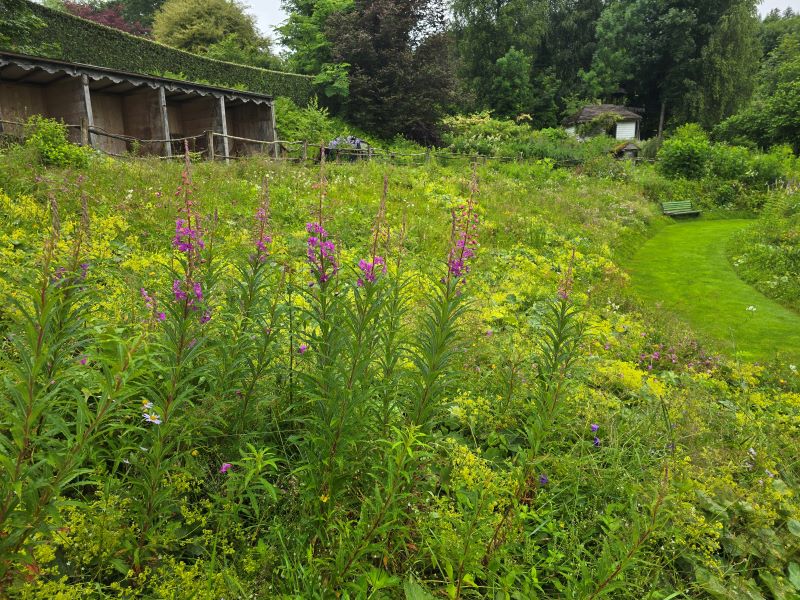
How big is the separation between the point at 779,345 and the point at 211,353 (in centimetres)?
792

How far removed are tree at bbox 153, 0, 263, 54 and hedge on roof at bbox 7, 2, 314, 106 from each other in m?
5.98

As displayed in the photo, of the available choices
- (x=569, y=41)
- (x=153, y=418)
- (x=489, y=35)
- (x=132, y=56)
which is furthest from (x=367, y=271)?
(x=569, y=41)

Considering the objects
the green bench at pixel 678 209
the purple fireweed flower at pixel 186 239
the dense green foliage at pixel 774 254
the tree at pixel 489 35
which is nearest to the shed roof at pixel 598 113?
the tree at pixel 489 35

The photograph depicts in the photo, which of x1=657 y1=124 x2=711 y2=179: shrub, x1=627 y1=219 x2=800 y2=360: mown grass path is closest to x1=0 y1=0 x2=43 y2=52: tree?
x1=627 y1=219 x2=800 y2=360: mown grass path

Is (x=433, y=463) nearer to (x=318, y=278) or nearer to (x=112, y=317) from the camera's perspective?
(x=318, y=278)

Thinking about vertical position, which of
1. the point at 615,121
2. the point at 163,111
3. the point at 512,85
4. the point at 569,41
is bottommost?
the point at 163,111

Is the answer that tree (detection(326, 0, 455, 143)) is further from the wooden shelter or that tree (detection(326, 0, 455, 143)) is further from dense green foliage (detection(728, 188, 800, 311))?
dense green foliage (detection(728, 188, 800, 311))

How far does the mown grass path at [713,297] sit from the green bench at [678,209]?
4105 mm

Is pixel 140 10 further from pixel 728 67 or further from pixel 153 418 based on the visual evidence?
pixel 153 418

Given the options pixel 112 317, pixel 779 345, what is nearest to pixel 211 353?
pixel 112 317

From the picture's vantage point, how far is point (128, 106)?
18.7 meters

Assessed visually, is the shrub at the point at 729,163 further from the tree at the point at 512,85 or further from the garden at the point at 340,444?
the tree at the point at 512,85

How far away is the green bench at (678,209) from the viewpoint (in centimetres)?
1777

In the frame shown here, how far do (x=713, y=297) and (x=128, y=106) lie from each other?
785 inches
